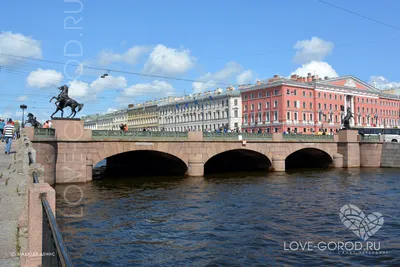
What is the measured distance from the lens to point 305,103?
243 ft

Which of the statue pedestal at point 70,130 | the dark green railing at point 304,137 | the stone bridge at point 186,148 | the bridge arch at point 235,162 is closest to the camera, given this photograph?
the stone bridge at point 186,148

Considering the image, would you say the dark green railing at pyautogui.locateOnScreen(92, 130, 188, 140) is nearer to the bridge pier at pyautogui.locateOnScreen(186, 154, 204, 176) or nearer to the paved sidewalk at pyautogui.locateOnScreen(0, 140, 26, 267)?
the bridge pier at pyautogui.locateOnScreen(186, 154, 204, 176)

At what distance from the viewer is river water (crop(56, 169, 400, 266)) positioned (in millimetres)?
9594

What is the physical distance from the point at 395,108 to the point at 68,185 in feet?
302

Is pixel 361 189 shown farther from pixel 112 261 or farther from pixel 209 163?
pixel 209 163

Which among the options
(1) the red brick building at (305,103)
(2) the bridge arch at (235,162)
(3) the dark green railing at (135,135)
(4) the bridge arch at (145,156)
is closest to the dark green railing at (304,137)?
(2) the bridge arch at (235,162)

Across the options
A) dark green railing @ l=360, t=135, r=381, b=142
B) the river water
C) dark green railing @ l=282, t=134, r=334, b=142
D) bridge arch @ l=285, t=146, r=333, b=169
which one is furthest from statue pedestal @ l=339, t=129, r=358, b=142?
the river water

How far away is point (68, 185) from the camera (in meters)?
22.9

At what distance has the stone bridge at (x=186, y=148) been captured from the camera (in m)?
23.0

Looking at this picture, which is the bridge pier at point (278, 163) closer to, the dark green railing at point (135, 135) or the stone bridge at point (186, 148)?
the stone bridge at point (186, 148)

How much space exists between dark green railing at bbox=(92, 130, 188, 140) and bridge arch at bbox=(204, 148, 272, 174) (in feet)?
28.4

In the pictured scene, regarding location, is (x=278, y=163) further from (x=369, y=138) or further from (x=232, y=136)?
(x=369, y=138)

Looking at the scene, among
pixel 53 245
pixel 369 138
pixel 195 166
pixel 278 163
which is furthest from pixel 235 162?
pixel 53 245

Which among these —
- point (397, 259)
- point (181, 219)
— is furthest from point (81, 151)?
point (397, 259)
